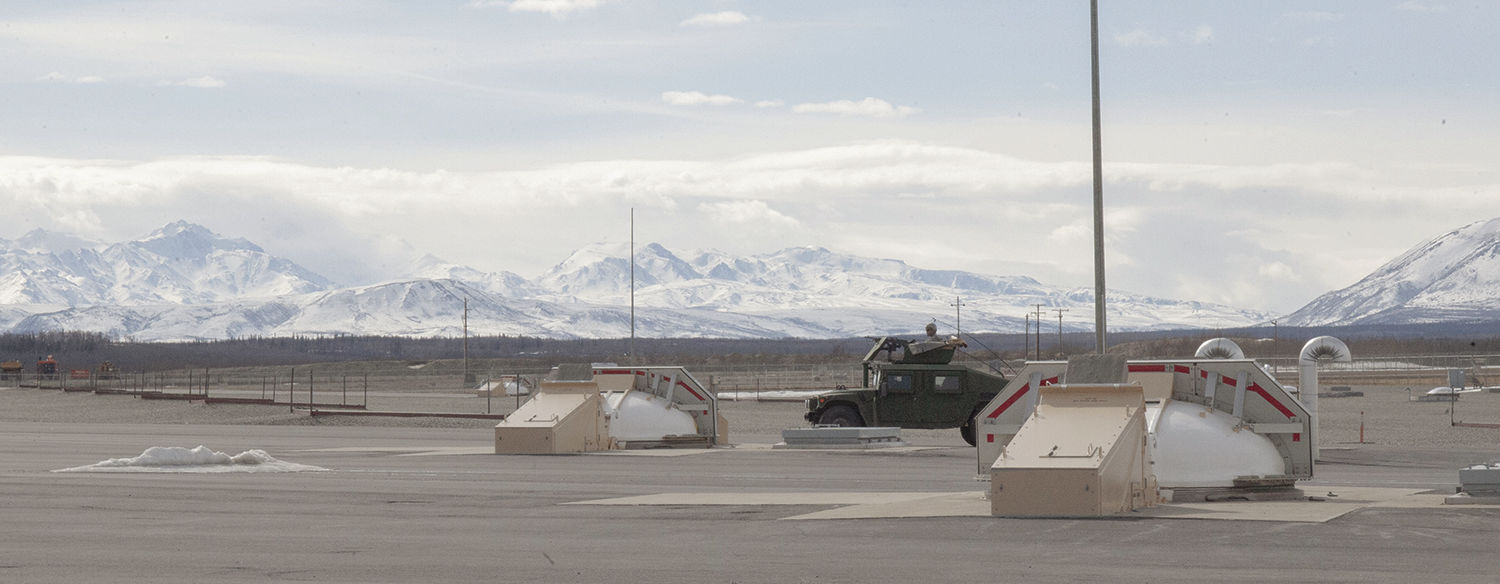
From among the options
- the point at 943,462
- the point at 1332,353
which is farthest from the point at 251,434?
the point at 1332,353

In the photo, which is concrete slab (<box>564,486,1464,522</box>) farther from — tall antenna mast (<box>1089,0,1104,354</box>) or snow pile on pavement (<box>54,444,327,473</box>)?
snow pile on pavement (<box>54,444,327,473</box>)

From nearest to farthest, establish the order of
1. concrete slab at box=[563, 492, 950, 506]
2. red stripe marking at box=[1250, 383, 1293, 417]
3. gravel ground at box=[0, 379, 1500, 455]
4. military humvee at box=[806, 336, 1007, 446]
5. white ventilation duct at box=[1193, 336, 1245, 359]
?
red stripe marking at box=[1250, 383, 1293, 417] < concrete slab at box=[563, 492, 950, 506] < military humvee at box=[806, 336, 1007, 446] < white ventilation duct at box=[1193, 336, 1245, 359] < gravel ground at box=[0, 379, 1500, 455]

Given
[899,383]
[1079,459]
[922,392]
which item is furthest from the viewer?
[899,383]

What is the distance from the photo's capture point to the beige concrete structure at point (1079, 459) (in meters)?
14.7

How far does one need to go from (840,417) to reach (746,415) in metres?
20.2

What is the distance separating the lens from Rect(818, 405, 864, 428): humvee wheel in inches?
1242

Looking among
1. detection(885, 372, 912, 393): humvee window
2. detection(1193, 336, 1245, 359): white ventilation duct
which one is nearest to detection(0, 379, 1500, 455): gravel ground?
detection(885, 372, 912, 393): humvee window

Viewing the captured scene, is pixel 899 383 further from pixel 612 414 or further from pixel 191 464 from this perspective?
pixel 191 464

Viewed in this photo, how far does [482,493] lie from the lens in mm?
19359

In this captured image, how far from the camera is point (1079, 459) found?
1484 centimetres

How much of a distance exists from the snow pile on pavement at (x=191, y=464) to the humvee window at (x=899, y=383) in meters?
10.9

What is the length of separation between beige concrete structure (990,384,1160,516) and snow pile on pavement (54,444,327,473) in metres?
12.0

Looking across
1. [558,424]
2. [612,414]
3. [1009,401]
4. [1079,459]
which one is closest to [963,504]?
[1009,401]

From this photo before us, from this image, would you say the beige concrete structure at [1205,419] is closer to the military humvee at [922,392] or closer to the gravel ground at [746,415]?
the military humvee at [922,392]
